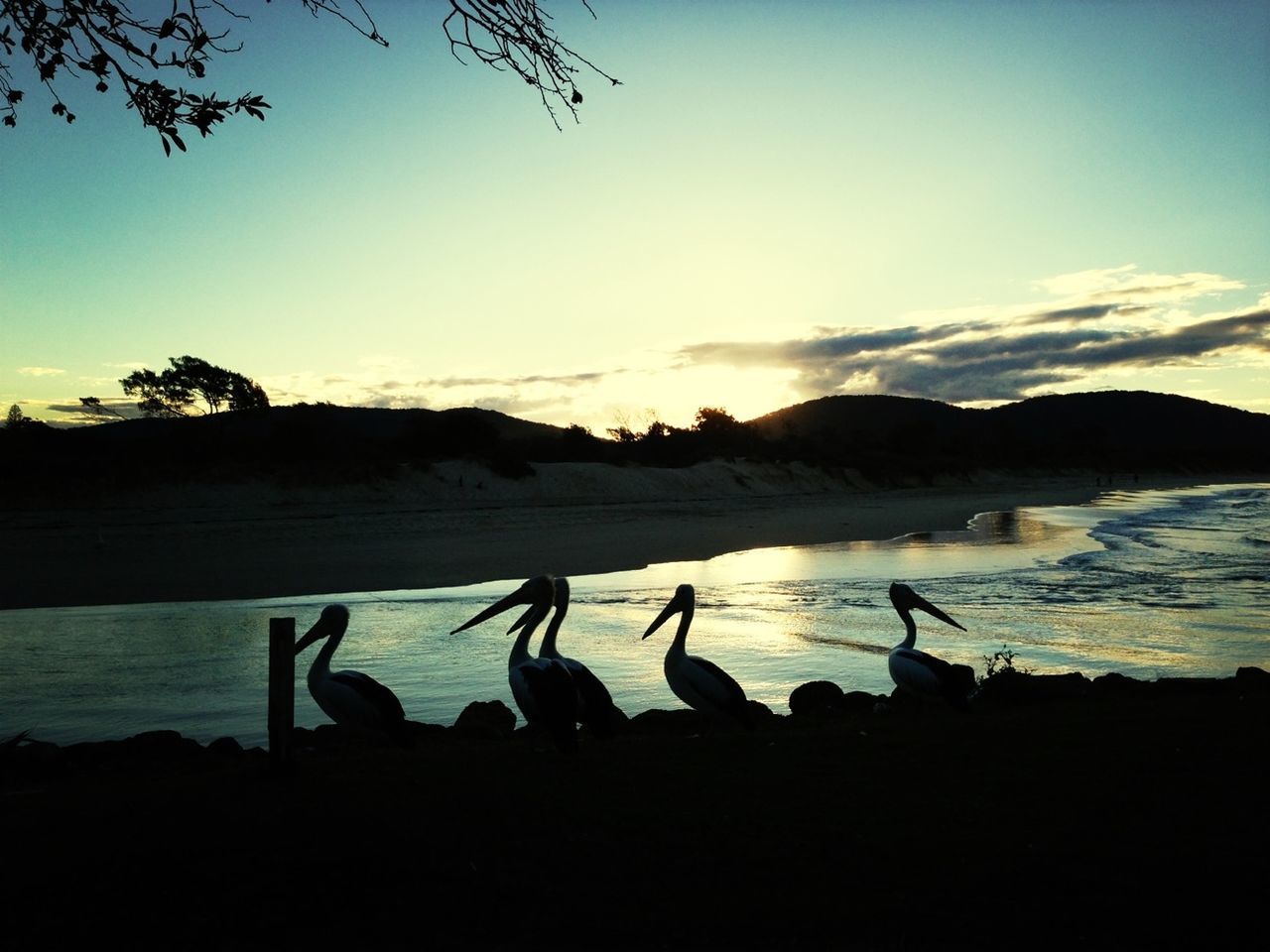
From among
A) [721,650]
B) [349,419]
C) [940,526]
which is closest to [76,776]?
[721,650]

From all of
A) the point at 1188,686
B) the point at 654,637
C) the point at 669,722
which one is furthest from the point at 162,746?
the point at 1188,686

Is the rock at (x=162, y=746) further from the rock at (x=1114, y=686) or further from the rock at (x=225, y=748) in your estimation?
the rock at (x=1114, y=686)

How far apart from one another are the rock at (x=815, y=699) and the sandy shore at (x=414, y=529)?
9.88m

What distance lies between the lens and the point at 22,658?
406 inches

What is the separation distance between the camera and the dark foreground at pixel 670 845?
3.63 metres

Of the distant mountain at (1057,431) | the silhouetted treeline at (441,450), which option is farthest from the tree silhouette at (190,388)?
the distant mountain at (1057,431)

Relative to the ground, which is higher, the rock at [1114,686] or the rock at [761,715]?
the rock at [1114,686]

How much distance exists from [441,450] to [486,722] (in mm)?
45197

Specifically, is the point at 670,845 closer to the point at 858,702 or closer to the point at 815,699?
the point at 815,699

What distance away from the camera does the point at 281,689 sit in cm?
531

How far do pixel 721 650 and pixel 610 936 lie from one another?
307 inches

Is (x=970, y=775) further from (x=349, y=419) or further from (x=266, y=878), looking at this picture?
(x=349, y=419)

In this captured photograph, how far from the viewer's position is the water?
350 inches

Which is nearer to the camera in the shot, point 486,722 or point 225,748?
point 225,748
